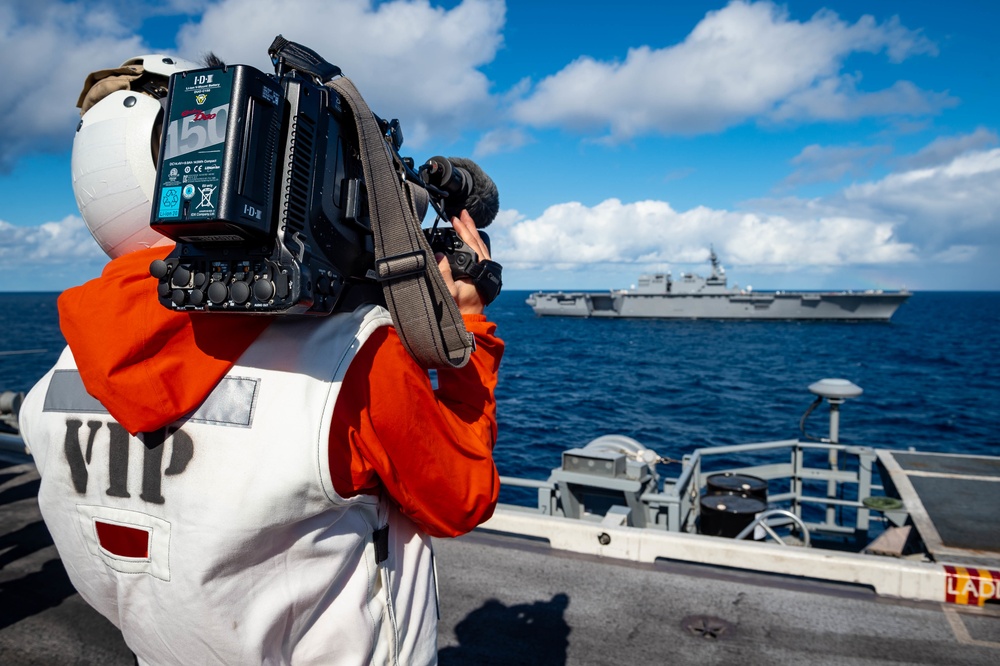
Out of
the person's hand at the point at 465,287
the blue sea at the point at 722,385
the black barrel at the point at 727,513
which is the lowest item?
the blue sea at the point at 722,385

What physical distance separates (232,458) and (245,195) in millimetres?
507

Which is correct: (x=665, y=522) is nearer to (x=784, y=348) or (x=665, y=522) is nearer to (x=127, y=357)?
(x=127, y=357)

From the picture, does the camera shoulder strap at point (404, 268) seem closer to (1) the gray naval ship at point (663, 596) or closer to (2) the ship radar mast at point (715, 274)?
(1) the gray naval ship at point (663, 596)

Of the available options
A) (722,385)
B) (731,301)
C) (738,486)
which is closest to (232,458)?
(738,486)

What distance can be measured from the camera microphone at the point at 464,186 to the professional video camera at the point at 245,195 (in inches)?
22.3

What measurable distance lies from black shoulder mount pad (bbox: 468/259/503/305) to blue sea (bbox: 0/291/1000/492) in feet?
56.2

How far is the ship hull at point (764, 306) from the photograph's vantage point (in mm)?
68562

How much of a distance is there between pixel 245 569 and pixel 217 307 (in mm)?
542

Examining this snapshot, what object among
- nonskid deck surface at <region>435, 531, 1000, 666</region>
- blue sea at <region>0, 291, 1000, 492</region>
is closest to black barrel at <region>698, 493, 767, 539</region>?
nonskid deck surface at <region>435, 531, 1000, 666</region>

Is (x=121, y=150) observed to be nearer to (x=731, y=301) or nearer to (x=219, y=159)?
(x=219, y=159)

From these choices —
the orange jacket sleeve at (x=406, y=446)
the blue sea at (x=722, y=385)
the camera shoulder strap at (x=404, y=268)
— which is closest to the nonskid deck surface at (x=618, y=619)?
the orange jacket sleeve at (x=406, y=446)

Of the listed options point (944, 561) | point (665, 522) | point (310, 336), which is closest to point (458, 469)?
point (310, 336)

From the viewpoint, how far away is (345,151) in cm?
135

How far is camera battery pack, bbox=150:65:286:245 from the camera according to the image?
1.03 meters
